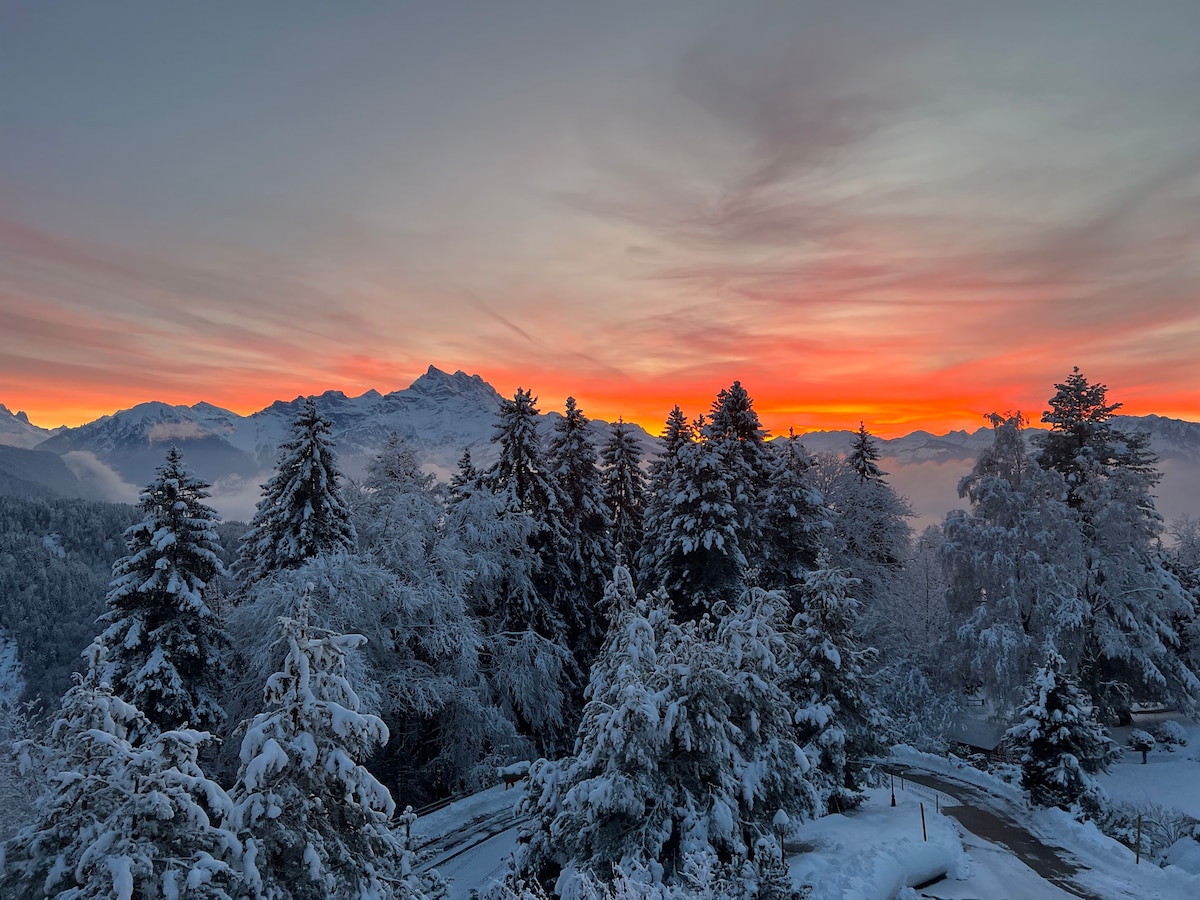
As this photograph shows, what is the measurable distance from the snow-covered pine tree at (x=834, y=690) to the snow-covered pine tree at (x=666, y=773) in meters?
6.67

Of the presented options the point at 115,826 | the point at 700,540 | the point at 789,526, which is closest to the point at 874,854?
A: the point at 700,540

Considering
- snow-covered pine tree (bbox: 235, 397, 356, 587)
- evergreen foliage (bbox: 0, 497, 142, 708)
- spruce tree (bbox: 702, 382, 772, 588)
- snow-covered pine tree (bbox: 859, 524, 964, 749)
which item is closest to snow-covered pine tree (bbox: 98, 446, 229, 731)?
snow-covered pine tree (bbox: 235, 397, 356, 587)

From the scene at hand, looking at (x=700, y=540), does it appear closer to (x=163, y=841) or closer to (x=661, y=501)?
(x=661, y=501)

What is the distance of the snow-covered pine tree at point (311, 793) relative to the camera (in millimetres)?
6805

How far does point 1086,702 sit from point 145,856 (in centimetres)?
2539

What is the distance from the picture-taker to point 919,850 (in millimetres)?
16703

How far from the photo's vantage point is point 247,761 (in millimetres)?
7180

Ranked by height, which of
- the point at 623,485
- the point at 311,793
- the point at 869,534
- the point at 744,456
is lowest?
Answer: the point at 311,793

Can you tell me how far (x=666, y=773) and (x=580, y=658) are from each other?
21.0 metres

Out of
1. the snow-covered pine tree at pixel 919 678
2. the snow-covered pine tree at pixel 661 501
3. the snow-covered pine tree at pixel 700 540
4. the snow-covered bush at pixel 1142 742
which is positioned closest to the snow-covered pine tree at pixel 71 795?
the snow-covered pine tree at pixel 700 540

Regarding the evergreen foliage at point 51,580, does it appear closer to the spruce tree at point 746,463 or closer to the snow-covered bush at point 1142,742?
the spruce tree at point 746,463

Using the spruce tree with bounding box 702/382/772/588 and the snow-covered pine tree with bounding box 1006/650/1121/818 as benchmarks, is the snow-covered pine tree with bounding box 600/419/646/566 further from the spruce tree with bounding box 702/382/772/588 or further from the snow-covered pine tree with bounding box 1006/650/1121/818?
the snow-covered pine tree with bounding box 1006/650/1121/818

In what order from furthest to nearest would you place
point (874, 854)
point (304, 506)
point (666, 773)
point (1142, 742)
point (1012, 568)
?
point (1012, 568) → point (1142, 742) → point (304, 506) → point (874, 854) → point (666, 773)

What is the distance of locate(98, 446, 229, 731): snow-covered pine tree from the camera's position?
65.1 feet
